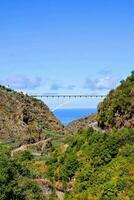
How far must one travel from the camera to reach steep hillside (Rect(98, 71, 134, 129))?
244 ft

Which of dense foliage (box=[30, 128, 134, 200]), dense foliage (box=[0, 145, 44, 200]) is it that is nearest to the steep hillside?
dense foliage (box=[30, 128, 134, 200])

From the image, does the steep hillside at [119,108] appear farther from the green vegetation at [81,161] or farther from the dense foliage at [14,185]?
the dense foliage at [14,185]

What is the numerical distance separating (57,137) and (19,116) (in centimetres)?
1803

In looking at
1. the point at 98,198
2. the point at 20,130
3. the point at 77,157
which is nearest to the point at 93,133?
the point at 77,157

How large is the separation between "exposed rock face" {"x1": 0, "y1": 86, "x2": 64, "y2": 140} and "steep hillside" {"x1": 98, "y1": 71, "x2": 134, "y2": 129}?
14024 mm

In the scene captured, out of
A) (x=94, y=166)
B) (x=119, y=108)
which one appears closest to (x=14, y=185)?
(x=94, y=166)

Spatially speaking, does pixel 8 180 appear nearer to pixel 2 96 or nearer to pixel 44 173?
pixel 44 173

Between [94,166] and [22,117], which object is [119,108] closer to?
[94,166]

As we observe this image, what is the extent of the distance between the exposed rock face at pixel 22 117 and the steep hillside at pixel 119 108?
14024 mm

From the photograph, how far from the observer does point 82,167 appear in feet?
214

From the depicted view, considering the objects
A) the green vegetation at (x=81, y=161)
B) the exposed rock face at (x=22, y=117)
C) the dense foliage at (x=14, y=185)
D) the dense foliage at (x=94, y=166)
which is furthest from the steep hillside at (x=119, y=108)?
the dense foliage at (x=14, y=185)

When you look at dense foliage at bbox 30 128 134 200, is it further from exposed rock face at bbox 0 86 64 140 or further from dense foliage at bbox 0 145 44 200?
exposed rock face at bbox 0 86 64 140

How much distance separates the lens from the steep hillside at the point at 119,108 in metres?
Result: 74.2

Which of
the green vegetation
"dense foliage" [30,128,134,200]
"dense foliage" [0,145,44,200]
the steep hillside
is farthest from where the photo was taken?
the steep hillside
